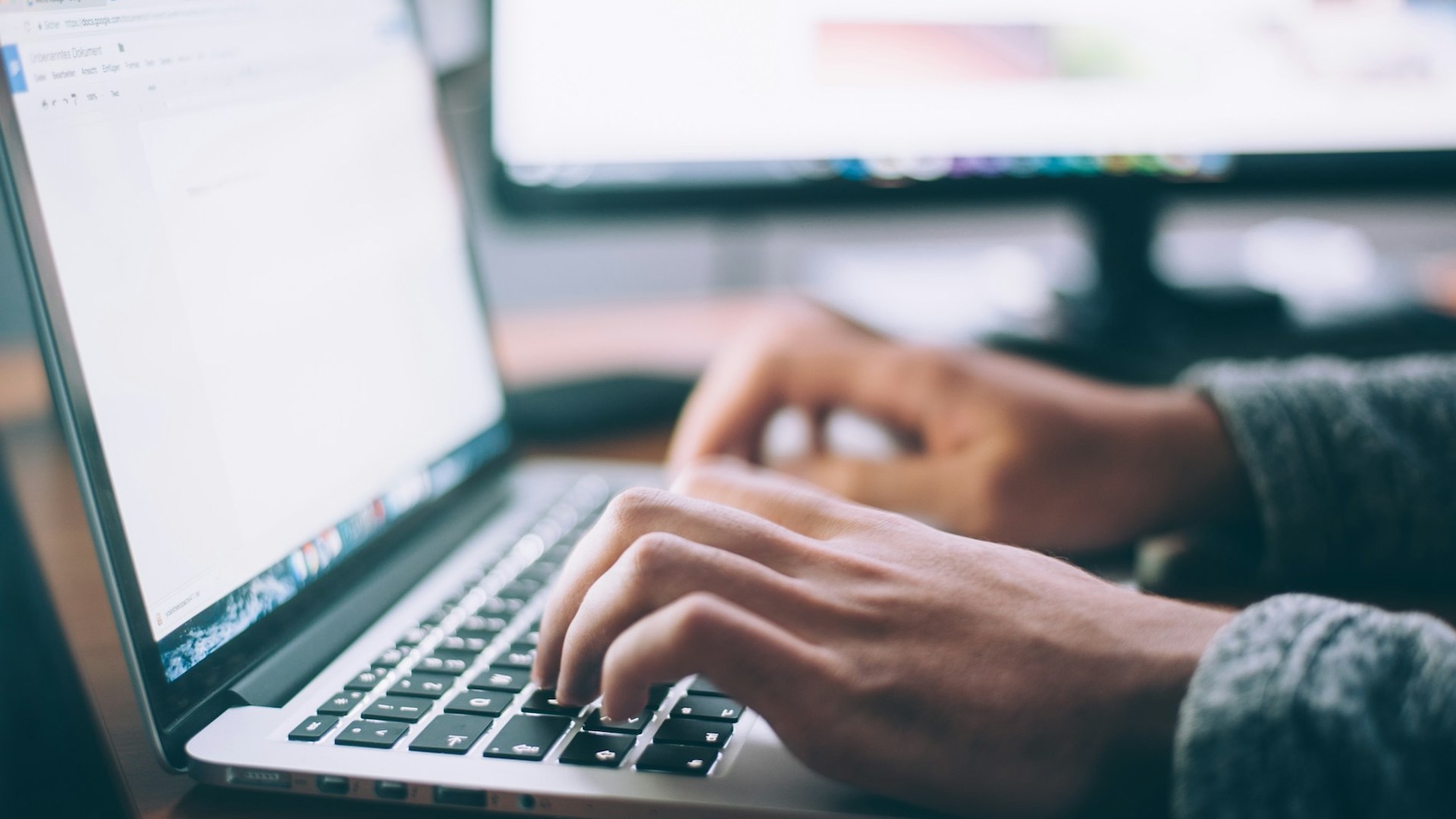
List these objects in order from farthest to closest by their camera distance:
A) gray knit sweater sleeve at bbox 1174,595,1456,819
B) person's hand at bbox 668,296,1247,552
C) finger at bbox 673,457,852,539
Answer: person's hand at bbox 668,296,1247,552 < finger at bbox 673,457,852,539 < gray knit sweater sleeve at bbox 1174,595,1456,819

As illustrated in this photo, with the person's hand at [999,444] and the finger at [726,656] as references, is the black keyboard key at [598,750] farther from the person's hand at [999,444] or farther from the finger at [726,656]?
the person's hand at [999,444]

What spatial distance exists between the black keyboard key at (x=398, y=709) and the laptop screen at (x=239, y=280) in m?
0.06

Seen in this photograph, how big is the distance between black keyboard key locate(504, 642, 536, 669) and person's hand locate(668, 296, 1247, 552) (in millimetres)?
196

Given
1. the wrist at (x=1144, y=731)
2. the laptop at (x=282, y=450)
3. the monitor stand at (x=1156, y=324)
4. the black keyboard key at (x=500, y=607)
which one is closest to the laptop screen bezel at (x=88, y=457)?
the laptop at (x=282, y=450)

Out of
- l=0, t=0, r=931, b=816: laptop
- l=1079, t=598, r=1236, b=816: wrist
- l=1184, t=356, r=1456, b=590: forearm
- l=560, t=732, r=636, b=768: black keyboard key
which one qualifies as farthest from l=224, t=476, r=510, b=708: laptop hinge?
l=1184, t=356, r=1456, b=590: forearm

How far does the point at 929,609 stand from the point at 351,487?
0.83 feet

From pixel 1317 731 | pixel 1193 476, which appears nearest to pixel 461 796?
pixel 1317 731

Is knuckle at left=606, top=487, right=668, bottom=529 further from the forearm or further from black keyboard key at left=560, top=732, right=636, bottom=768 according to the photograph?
the forearm

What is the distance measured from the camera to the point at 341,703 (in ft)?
1.11

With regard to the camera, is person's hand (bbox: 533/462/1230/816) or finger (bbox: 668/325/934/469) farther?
finger (bbox: 668/325/934/469)

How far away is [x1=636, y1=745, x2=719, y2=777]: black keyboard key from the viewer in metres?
0.30

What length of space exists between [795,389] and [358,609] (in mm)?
248

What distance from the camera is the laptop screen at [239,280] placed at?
1.06 ft

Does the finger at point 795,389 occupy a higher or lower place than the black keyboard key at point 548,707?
higher
